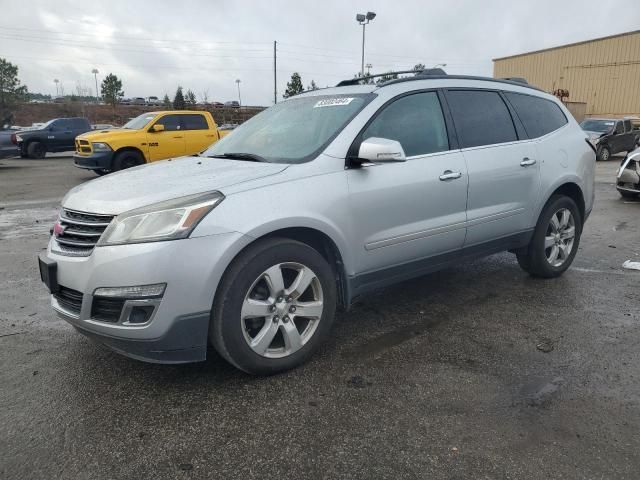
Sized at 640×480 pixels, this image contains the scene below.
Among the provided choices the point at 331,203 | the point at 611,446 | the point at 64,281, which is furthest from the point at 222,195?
the point at 611,446

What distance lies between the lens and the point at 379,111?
135 inches

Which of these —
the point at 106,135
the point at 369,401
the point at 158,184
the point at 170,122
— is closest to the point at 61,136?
the point at 106,135

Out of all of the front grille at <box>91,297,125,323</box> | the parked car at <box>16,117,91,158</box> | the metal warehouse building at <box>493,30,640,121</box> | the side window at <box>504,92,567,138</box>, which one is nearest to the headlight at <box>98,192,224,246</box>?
the front grille at <box>91,297,125,323</box>

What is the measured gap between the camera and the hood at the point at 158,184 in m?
2.73

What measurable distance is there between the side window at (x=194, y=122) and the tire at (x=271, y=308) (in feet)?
36.4

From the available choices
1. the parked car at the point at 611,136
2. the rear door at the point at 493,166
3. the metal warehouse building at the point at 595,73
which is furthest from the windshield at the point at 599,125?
the rear door at the point at 493,166

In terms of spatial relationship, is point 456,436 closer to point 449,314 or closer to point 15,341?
point 449,314

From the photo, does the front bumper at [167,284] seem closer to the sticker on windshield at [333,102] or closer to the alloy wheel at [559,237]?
the sticker on windshield at [333,102]

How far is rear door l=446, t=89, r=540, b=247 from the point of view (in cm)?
387

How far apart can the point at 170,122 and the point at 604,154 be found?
15.8 m

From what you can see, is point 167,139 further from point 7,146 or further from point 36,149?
point 36,149

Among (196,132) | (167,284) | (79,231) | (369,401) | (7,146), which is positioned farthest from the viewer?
(7,146)

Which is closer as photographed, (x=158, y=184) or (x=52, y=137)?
(x=158, y=184)

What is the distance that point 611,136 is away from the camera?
1894 centimetres
